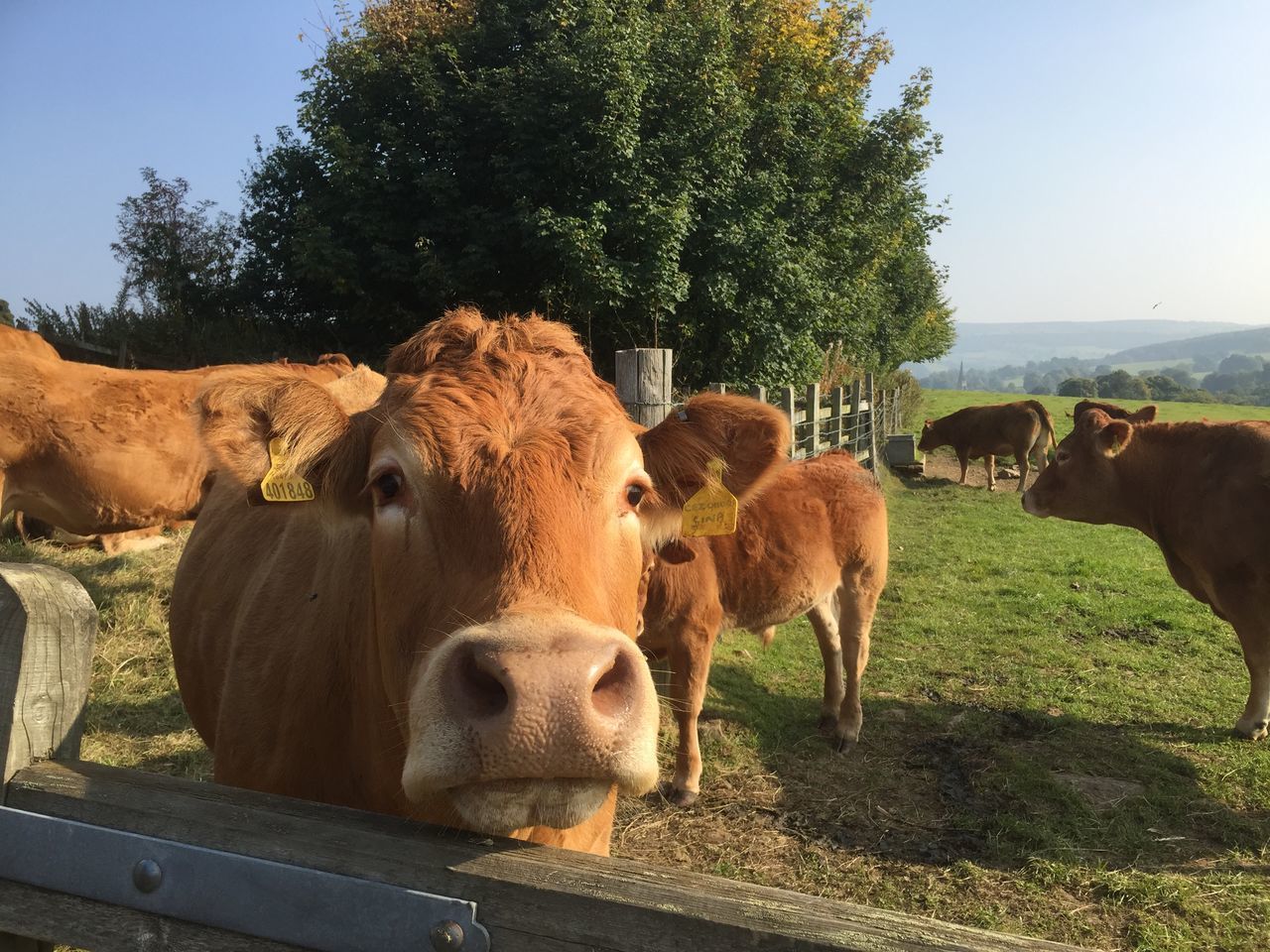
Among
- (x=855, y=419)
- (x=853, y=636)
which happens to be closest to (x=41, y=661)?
(x=853, y=636)

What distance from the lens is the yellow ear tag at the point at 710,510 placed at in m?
2.50

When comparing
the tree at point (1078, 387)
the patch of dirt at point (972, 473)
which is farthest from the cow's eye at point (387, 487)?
the tree at point (1078, 387)

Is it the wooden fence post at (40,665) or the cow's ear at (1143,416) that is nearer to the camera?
the wooden fence post at (40,665)

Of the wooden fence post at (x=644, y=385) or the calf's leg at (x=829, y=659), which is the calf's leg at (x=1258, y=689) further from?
the wooden fence post at (x=644, y=385)

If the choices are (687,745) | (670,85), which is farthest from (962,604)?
(670,85)

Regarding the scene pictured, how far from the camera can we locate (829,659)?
18.8 ft

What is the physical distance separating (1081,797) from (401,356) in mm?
4466

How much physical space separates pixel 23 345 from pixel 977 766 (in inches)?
319

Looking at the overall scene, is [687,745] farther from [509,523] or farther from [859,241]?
[859,241]

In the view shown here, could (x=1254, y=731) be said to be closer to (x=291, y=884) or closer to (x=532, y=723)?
(x=532, y=723)

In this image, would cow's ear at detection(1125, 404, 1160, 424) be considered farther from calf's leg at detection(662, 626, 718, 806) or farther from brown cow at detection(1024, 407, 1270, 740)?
calf's leg at detection(662, 626, 718, 806)

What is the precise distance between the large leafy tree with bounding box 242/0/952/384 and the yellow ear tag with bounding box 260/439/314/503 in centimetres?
1155

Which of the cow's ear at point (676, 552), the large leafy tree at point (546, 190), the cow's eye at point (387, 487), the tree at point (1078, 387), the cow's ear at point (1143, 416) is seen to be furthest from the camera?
the tree at point (1078, 387)

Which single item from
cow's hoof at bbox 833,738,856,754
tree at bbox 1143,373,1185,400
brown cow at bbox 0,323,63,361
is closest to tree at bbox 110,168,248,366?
brown cow at bbox 0,323,63,361
